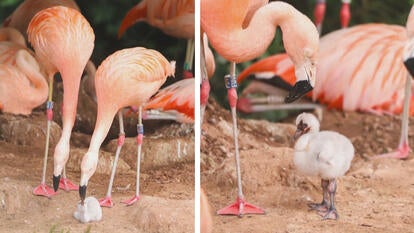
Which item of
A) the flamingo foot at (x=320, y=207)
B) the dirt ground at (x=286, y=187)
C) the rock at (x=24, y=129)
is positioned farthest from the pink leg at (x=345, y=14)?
the rock at (x=24, y=129)

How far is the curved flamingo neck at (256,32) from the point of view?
3.77 m

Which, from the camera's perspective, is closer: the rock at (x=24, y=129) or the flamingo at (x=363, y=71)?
the rock at (x=24, y=129)

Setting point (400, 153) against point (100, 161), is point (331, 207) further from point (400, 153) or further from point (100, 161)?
point (100, 161)

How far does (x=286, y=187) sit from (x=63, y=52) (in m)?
0.98

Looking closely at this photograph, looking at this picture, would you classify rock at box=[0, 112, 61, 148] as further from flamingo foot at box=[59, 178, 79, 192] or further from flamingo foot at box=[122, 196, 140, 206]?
flamingo foot at box=[122, 196, 140, 206]

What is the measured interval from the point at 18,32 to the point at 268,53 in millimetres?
990

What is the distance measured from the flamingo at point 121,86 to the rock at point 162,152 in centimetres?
6

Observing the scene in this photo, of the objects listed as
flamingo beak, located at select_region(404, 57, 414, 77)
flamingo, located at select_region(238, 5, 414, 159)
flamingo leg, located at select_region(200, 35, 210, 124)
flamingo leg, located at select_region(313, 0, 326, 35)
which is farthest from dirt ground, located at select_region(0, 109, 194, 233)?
flamingo leg, located at select_region(313, 0, 326, 35)

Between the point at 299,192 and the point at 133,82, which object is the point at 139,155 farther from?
the point at 299,192

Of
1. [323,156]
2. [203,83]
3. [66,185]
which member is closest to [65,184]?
[66,185]

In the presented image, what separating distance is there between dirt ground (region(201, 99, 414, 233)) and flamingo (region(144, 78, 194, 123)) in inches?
7.4

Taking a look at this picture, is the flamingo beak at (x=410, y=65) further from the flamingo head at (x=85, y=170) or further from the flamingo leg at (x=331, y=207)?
the flamingo head at (x=85, y=170)

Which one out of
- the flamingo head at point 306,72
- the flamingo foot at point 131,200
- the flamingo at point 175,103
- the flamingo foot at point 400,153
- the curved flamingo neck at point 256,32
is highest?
the curved flamingo neck at point 256,32

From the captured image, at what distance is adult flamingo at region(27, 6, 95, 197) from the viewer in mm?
3791
